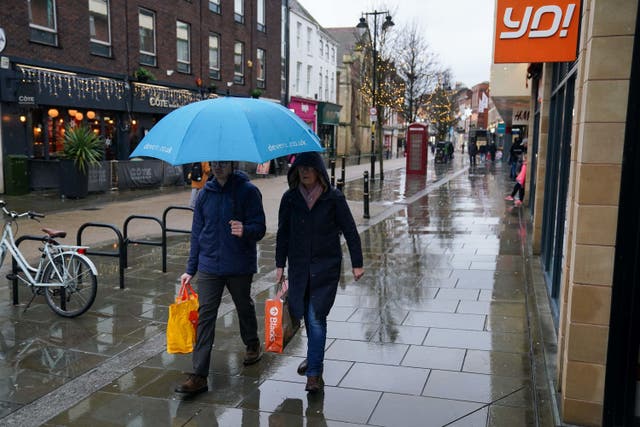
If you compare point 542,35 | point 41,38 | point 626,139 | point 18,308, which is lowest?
point 18,308

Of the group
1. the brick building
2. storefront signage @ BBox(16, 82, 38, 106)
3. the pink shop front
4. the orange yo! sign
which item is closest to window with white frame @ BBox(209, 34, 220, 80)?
the brick building

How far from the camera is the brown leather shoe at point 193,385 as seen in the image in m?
4.46

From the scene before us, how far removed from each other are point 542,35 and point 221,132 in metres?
2.72

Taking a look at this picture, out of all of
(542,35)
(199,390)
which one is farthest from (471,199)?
(199,390)

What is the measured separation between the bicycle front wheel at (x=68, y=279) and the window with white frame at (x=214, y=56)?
2348cm

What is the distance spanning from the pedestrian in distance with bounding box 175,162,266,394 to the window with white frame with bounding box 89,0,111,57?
1845cm

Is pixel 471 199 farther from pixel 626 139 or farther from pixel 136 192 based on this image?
pixel 626 139

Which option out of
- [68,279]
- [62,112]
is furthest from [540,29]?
[62,112]

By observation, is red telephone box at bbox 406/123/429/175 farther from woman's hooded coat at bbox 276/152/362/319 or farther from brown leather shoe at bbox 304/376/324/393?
brown leather shoe at bbox 304/376/324/393

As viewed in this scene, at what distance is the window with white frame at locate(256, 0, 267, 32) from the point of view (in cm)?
3334

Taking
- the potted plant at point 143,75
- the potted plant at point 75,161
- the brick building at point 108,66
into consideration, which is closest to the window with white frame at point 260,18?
the brick building at point 108,66

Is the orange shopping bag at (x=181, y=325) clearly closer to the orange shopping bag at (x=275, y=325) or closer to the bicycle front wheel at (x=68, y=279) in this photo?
the orange shopping bag at (x=275, y=325)

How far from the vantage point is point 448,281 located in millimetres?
7945

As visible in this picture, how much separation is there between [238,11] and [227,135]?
29.3 metres
